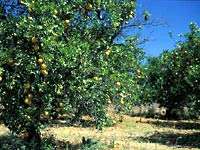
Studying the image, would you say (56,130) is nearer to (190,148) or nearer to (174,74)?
(190,148)

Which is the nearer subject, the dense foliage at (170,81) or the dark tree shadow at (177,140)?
the dark tree shadow at (177,140)

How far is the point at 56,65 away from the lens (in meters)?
15.5

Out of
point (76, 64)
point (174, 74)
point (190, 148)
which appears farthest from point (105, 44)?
point (174, 74)

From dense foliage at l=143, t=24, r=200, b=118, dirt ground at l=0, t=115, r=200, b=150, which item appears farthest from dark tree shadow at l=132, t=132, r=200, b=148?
dense foliage at l=143, t=24, r=200, b=118

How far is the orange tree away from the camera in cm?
1518

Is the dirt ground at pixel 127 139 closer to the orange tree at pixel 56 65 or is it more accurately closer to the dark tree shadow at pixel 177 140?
the dark tree shadow at pixel 177 140

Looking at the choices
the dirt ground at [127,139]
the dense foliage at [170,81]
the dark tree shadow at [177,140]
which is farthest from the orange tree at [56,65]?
the dense foliage at [170,81]

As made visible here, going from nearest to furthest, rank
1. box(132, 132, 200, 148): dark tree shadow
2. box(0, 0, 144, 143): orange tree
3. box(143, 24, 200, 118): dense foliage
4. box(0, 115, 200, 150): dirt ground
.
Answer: box(0, 0, 144, 143): orange tree → box(0, 115, 200, 150): dirt ground → box(132, 132, 200, 148): dark tree shadow → box(143, 24, 200, 118): dense foliage

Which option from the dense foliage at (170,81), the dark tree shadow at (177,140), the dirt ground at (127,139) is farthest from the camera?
the dense foliage at (170,81)

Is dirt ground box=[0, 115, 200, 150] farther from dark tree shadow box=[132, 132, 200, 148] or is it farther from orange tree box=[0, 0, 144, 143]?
orange tree box=[0, 0, 144, 143]

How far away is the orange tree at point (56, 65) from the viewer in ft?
49.8

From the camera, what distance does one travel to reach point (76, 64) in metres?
15.7

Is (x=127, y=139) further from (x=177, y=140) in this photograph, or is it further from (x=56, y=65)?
(x=56, y=65)

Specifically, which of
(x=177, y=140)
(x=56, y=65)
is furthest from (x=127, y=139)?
(x=56, y=65)
